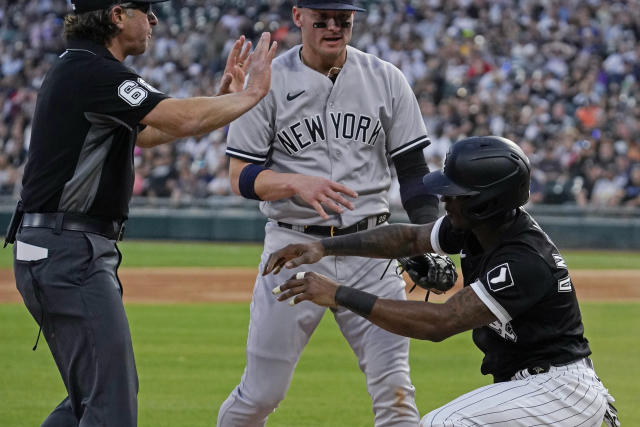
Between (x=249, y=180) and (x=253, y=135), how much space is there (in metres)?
0.28

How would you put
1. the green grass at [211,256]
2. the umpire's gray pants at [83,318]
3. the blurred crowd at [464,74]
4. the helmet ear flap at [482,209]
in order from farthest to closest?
1. the blurred crowd at [464,74]
2. the green grass at [211,256]
3. the helmet ear flap at [482,209]
4. the umpire's gray pants at [83,318]

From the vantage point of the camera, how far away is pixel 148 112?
4098 mm

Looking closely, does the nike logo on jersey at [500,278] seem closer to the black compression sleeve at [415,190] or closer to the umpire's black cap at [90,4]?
the black compression sleeve at [415,190]

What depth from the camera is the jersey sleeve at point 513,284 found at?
13.2 feet

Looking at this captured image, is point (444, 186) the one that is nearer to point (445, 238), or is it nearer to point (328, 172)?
point (445, 238)

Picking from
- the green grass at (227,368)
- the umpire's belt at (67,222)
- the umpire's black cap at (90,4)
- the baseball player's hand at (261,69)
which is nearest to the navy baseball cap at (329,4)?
the baseball player's hand at (261,69)

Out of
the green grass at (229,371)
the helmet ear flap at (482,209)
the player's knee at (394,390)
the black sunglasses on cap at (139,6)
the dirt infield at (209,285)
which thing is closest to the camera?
the helmet ear flap at (482,209)

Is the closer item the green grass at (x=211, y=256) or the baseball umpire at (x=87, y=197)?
the baseball umpire at (x=87, y=197)

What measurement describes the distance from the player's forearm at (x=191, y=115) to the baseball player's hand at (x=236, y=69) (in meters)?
0.64

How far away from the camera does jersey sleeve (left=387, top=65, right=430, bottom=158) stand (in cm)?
518

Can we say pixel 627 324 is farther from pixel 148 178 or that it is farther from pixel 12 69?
pixel 12 69

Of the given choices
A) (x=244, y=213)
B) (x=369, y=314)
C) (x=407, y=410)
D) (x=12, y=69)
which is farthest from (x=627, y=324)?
(x=12, y=69)

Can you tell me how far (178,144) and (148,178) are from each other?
3.67 feet

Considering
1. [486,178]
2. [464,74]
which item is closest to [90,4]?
[486,178]
